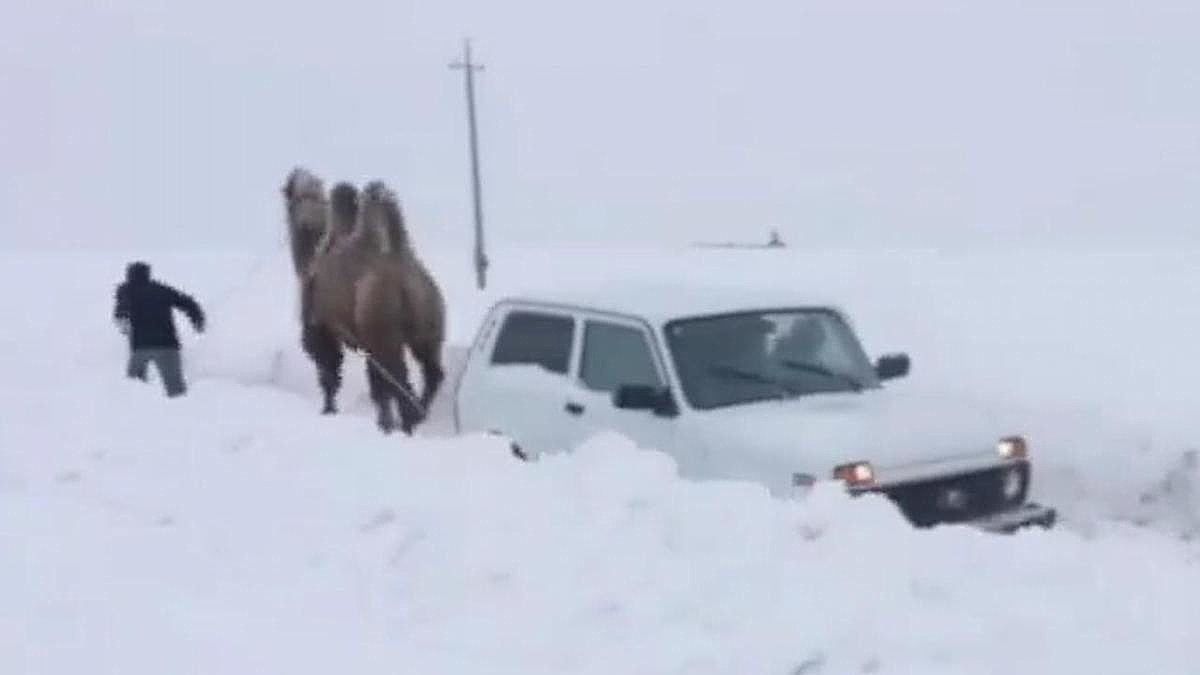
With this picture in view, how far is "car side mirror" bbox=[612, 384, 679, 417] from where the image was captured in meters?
9.12

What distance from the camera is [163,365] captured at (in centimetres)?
1596

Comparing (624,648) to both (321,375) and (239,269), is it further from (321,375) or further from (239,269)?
(239,269)

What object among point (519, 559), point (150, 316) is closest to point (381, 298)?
point (150, 316)

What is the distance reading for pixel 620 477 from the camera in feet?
25.9

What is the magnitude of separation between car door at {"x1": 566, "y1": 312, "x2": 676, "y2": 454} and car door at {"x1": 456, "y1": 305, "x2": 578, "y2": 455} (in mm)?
126

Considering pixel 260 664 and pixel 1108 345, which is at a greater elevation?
pixel 260 664

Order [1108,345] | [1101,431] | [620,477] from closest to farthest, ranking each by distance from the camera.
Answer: [620,477] → [1101,431] → [1108,345]

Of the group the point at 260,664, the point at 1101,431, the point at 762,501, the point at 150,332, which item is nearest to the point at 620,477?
the point at 762,501

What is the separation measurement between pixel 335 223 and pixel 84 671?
8.18m

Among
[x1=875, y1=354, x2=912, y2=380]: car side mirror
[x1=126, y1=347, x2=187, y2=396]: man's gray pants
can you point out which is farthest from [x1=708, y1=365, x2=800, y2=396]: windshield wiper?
[x1=126, y1=347, x2=187, y2=396]: man's gray pants

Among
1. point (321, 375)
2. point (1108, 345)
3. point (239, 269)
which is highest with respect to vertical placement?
point (321, 375)

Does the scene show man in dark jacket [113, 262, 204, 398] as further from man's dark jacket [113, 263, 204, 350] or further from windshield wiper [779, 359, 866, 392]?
windshield wiper [779, 359, 866, 392]

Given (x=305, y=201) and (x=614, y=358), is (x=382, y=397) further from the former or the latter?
(x=614, y=358)

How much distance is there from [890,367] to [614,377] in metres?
1.74
